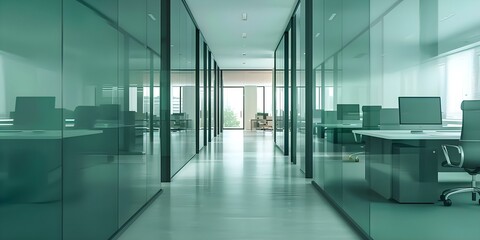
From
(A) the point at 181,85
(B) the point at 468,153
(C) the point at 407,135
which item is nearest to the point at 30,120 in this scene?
(C) the point at 407,135

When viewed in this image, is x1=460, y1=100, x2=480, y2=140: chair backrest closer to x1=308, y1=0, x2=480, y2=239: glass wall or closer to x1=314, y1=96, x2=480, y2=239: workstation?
x1=314, y1=96, x2=480, y2=239: workstation

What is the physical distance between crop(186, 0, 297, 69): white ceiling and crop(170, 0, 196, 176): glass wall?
63 centimetres

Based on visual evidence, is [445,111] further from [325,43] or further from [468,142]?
[325,43]

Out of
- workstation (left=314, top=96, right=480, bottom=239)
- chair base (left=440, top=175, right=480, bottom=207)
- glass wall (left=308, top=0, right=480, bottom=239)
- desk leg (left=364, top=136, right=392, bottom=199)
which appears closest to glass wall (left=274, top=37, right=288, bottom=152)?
glass wall (left=308, top=0, right=480, bottom=239)

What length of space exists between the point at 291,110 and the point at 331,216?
5.96 meters

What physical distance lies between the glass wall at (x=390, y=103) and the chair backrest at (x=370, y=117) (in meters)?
0.01

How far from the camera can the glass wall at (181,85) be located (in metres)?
7.81

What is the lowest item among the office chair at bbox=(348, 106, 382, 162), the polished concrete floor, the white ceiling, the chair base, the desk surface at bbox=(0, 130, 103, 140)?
the polished concrete floor

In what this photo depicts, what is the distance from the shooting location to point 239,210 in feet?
16.6

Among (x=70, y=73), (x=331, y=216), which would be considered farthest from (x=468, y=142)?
(x=70, y=73)

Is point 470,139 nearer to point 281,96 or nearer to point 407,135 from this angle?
point 407,135

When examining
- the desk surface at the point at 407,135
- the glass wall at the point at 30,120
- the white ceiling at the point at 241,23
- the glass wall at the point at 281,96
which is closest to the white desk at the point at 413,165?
the desk surface at the point at 407,135

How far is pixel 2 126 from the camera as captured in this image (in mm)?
1921

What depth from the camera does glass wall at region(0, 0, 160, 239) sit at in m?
2.01
